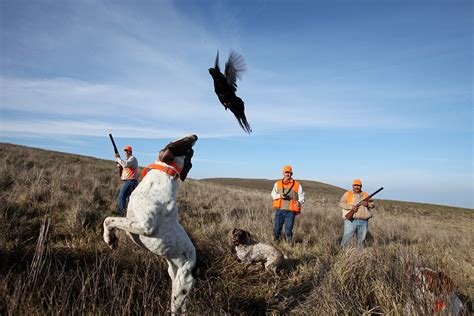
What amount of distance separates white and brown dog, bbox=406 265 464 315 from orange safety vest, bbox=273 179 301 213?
13.5 ft

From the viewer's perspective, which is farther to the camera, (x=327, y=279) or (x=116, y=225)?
(x=327, y=279)

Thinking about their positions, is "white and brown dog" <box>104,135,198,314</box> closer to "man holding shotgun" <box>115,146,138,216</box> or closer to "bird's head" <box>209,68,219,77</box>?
"bird's head" <box>209,68,219,77</box>

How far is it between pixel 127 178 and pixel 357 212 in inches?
239

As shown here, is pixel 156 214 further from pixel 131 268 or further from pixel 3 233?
pixel 3 233

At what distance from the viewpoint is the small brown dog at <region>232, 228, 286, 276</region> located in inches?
159

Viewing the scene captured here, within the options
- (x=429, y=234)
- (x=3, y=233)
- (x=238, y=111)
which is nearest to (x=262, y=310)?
(x=238, y=111)

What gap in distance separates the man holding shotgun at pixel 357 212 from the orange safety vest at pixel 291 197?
1404 mm

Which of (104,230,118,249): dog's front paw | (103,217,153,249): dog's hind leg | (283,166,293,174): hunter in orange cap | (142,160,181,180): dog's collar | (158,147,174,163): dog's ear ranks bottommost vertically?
(104,230,118,249): dog's front paw

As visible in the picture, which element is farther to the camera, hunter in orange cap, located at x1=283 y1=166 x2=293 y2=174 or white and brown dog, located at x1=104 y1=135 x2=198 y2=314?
hunter in orange cap, located at x1=283 y1=166 x2=293 y2=174

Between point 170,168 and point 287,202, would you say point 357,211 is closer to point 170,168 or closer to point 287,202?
point 287,202

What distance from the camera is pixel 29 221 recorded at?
503 cm

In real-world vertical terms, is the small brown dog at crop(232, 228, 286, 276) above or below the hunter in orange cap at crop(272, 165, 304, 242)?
below

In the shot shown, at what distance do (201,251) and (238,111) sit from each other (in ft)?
10.8

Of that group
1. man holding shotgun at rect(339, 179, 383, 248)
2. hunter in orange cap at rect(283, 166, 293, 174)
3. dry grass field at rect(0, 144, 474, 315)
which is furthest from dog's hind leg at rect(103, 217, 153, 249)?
man holding shotgun at rect(339, 179, 383, 248)
